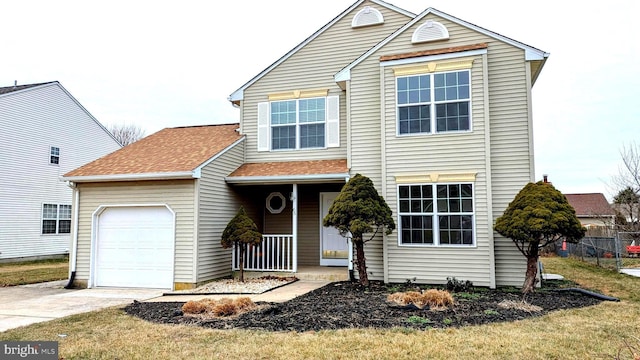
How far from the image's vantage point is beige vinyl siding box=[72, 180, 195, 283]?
10438mm

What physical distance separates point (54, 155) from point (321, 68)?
14.5 m

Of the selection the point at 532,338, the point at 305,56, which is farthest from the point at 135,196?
the point at 532,338

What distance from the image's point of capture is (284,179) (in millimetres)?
11469

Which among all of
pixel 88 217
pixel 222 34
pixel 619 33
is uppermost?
pixel 222 34

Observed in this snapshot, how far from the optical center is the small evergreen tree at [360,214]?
9.45m

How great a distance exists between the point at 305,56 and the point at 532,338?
389 inches

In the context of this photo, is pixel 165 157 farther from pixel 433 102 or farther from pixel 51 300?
pixel 433 102

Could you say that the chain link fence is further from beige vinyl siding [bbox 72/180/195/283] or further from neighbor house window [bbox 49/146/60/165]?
neighbor house window [bbox 49/146/60/165]

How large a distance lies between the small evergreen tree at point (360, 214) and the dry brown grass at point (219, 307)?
9.75ft

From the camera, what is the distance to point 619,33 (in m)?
13.3

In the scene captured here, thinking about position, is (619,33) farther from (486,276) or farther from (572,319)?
(572,319)

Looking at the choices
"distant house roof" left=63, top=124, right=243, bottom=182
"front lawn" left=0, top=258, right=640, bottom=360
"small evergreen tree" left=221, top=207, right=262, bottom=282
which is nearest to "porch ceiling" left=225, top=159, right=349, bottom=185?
"distant house roof" left=63, top=124, right=243, bottom=182

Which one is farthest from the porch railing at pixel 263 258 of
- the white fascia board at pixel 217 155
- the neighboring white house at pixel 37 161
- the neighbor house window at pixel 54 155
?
the neighbor house window at pixel 54 155

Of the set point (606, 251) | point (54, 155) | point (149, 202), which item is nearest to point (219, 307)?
point (149, 202)
